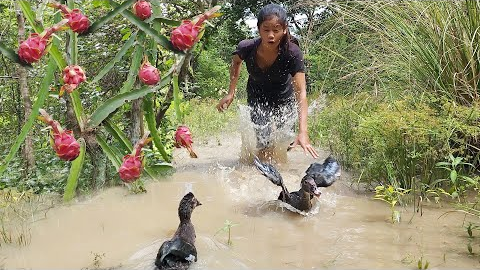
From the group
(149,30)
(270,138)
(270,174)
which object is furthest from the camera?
(270,138)

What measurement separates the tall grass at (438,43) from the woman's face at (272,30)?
0.54 metres

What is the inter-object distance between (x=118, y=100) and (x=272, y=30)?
5.65ft

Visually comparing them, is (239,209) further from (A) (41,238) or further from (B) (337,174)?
(A) (41,238)

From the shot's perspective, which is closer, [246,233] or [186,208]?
[186,208]

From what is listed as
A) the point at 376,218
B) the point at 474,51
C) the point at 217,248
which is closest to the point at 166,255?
the point at 217,248

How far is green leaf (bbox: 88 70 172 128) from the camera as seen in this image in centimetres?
226

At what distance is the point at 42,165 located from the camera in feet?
11.2

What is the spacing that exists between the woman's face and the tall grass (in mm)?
545

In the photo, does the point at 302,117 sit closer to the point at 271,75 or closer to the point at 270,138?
the point at 271,75

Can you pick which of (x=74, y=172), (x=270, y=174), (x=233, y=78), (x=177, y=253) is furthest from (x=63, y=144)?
(x=233, y=78)

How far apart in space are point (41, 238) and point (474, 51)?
278cm

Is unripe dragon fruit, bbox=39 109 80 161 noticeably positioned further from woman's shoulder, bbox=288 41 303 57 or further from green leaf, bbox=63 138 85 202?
woman's shoulder, bbox=288 41 303 57

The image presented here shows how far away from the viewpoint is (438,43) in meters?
3.41

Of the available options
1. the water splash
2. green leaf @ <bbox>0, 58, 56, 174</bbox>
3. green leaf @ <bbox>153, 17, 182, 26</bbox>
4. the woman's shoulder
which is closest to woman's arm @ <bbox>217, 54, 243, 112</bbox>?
the water splash
